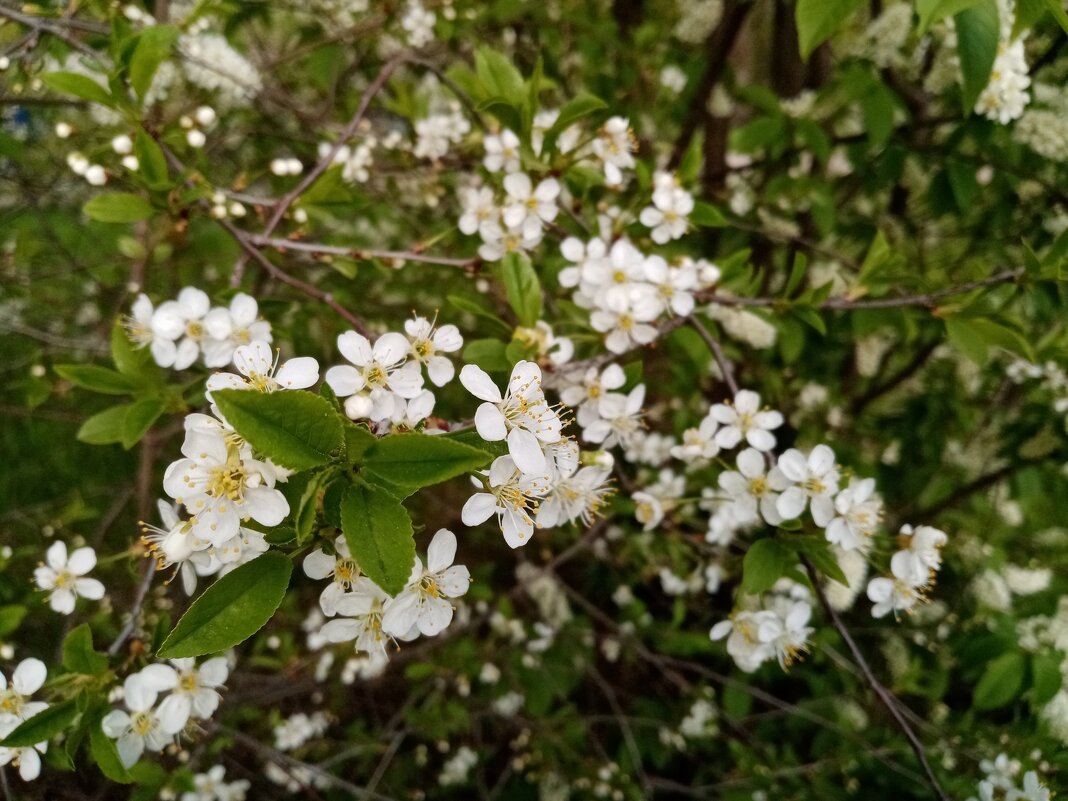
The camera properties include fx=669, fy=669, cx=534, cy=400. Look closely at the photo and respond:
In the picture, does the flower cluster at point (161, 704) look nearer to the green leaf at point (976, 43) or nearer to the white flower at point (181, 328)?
the white flower at point (181, 328)

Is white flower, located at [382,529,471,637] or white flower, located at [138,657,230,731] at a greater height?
white flower, located at [382,529,471,637]

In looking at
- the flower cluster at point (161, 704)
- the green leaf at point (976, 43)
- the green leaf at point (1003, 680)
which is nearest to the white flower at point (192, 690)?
the flower cluster at point (161, 704)

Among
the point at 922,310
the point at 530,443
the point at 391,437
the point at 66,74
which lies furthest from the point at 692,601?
the point at 66,74

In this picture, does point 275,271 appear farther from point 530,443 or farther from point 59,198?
point 59,198

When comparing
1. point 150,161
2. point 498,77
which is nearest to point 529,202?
point 498,77

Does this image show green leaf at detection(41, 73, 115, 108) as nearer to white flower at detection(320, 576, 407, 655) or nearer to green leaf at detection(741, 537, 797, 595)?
white flower at detection(320, 576, 407, 655)

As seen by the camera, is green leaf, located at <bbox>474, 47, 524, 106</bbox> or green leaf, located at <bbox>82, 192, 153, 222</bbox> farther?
green leaf, located at <bbox>474, 47, 524, 106</bbox>

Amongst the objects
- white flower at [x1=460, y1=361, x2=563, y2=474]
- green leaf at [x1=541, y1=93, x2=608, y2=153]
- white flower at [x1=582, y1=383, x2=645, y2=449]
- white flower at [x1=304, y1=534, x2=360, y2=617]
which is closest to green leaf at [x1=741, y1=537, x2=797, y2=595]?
white flower at [x1=582, y1=383, x2=645, y2=449]
